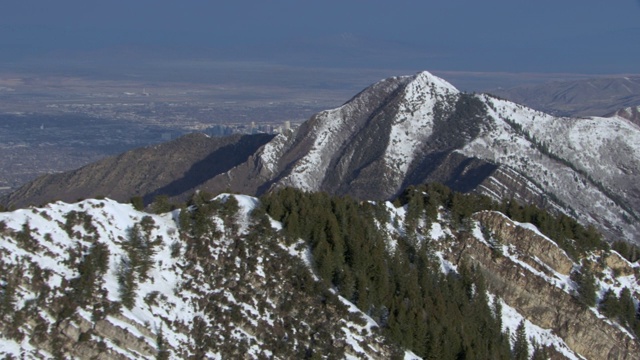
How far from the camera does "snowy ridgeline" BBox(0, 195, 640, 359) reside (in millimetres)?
44094

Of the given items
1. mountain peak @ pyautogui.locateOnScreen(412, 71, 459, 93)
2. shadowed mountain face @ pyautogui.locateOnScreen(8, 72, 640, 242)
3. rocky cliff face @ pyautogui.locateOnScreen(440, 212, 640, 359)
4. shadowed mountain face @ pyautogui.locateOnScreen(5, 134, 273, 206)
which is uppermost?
mountain peak @ pyautogui.locateOnScreen(412, 71, 459, 93)

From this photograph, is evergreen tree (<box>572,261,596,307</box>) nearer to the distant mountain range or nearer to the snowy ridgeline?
the distant mountain range

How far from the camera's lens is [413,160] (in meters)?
132

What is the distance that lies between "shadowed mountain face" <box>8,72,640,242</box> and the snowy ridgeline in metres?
65.8

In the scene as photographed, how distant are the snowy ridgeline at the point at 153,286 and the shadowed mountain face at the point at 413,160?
216 feet

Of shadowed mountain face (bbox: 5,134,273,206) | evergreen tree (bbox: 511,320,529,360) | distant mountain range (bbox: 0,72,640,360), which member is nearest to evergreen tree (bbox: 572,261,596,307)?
distant mountain range (bbox: 0,72,640,360)

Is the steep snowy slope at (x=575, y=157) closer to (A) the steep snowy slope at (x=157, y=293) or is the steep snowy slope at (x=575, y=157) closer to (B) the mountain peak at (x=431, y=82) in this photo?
(B) the mountain peak at (x=431, y=82)

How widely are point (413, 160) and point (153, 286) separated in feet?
285

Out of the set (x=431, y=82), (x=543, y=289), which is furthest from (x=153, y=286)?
(x=431, y=82)

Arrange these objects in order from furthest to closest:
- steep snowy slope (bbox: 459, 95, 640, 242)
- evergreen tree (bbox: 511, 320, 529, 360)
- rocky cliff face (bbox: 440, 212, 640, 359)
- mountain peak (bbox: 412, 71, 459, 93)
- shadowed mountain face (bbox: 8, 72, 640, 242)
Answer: mountain peak (bbox: 412, 71, 459, 93)
shadowed mountain face (bbox: 8, 72, 640, 242)
steep snowy slope (bbox: 459, 95, 640, 242)
rocky cliff face (bbox: 440, 212, 640, 359)
evergreen tree (bbox: 511, 320, 529, 360)

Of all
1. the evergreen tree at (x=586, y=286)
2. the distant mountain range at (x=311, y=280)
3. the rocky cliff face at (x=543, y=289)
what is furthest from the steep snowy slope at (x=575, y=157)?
the rocky cliff face at (x=543, y=289)

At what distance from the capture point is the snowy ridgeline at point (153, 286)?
44.1 meters

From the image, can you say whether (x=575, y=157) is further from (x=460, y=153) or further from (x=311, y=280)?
(x=311, y=280)

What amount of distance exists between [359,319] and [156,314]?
1093 centimetres
